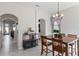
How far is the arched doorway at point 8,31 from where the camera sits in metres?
2.86

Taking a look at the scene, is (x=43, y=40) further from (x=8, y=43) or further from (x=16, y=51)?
(x=8, y=43)

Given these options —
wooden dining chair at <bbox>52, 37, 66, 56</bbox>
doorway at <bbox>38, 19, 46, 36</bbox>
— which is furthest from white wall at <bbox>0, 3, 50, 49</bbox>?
wooden dining chair at <bbox>52, 37, 66, 56</bbox>

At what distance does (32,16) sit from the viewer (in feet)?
9.77

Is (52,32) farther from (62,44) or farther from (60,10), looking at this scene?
(60,10)

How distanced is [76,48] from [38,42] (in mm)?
1026

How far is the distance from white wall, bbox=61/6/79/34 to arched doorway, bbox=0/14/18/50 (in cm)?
133

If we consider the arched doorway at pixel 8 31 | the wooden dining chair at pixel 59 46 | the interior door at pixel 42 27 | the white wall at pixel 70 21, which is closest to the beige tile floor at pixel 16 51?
the arched doorway at pixel 8 31

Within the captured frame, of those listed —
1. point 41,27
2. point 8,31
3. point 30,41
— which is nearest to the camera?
point 8,31

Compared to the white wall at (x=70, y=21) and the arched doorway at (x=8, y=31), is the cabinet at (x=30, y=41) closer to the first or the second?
the arched doorway at (x=8, y=31)

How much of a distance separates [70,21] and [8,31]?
170 centimetres

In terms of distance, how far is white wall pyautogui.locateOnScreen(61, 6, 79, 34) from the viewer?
9.43ft

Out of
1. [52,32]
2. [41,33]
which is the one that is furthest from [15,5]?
[52,32]

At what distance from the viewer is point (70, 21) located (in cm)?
298

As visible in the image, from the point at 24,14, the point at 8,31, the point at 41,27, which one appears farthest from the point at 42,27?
the point at 8,31
